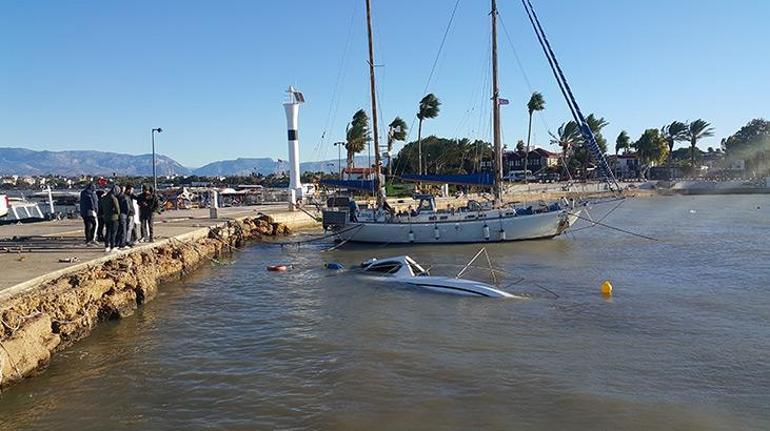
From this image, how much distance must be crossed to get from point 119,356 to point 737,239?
35.2 metres

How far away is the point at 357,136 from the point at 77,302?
75.5 m

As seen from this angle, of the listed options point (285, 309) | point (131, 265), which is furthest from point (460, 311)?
point (131, 265)

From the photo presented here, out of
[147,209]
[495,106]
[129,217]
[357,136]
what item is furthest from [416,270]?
[357,136]

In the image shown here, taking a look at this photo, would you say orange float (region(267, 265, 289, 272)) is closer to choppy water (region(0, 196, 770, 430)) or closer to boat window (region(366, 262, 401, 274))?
choppy water (region(0, 196, 770, 430))

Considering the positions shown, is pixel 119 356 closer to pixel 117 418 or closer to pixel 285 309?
pixel 117 418

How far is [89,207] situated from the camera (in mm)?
19719

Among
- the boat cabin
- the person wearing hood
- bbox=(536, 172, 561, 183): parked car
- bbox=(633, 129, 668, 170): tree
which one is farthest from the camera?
bbox=(633, 129, 668, 170): tree

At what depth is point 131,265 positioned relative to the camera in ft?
57.6

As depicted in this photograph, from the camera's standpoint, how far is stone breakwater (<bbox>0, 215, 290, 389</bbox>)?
10508 millimetres

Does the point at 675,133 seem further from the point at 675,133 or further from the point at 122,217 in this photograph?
the point at 122,217

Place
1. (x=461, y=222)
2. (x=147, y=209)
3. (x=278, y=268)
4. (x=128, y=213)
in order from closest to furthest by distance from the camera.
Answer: (x=128, y=213)
(x=147, y=209)
(x=278, y=268)
(x=461, y=222)

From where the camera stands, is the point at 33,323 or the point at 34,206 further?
the point at 34,206

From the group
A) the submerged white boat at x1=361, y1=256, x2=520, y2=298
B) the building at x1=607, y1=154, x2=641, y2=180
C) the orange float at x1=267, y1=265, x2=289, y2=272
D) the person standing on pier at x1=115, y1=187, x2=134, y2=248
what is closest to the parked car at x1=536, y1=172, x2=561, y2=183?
the building at x1=607, y1=154, x2=641, y2=180

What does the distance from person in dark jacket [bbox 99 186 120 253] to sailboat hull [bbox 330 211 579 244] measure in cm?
1658
